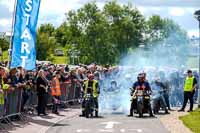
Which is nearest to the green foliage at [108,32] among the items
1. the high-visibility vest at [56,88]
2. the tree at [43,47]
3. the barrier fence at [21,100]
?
the tree at [43,47]

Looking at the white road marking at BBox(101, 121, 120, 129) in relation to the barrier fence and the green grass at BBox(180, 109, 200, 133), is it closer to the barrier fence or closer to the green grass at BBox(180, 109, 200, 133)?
the green grass at BBox(180, 109, 200, 133)

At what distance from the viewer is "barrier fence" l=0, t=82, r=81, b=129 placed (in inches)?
800

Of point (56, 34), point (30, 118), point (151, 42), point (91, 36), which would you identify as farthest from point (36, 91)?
point (56, 34)

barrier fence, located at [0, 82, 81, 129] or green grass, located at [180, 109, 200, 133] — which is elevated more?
barrier fence, located at [0, 82, 81, 129]

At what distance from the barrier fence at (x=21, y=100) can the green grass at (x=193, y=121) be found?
229 inches

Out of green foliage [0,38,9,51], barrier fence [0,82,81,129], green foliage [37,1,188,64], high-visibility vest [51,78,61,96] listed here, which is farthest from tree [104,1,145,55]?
high-visibility vest [51,78,61,96]

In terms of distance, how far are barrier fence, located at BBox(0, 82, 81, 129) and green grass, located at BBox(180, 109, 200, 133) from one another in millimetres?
5817

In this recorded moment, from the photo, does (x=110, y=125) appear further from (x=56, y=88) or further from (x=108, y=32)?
(x=108, y=32)

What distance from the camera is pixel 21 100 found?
2295 cm

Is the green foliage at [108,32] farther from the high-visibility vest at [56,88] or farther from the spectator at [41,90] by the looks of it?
the spectator at [41,90]

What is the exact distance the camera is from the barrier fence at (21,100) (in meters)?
20.3

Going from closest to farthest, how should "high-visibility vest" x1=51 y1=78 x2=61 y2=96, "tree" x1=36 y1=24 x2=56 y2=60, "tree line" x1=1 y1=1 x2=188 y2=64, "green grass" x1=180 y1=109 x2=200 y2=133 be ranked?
"green grass" x1=180 y1=109 x2=200 y2=133 → "high-visibility vest" x1=51 y1=78 x2=61 y2=96 → "tree line" x1=1 y1=1 x2=188 y2=64 → "tree" x1=36 y1=24 x2=56 y2=60

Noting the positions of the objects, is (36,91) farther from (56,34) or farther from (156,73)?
(56,34)

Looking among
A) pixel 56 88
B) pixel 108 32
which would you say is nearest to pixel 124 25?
pixel 108 32
